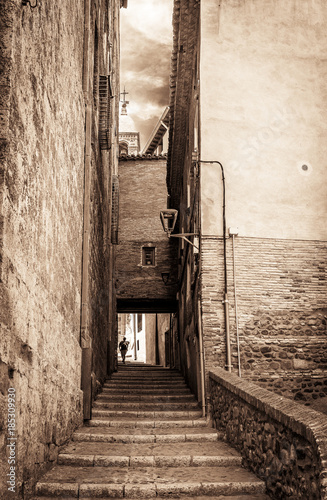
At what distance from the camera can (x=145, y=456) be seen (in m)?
6.70

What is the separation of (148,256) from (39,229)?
56.1 feet

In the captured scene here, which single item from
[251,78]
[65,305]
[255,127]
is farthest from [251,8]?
[65,305]

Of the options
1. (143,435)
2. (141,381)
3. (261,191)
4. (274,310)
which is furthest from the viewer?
(141,381)

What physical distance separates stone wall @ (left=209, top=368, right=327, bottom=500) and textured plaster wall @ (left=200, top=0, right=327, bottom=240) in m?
4.59

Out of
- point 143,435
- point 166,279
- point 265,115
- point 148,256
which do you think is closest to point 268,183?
point 265,115

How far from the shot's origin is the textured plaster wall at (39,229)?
12.9ft

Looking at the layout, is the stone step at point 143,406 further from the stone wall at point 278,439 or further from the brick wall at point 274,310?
the stone wall at point 278,439

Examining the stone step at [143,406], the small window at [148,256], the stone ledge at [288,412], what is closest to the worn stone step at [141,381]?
the stone step at [143,406]

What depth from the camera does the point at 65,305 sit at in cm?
695

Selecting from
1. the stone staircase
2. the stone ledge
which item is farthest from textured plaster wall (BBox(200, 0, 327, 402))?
the stone ledge

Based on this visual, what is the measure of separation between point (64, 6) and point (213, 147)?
535 cm

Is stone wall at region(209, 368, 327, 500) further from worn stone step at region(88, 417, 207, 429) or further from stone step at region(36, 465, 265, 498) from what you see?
worn stone step at region(88, 417, 207, 429)

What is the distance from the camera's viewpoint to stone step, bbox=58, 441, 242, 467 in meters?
6.49

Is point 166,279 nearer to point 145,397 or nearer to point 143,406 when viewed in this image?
point 145,397
